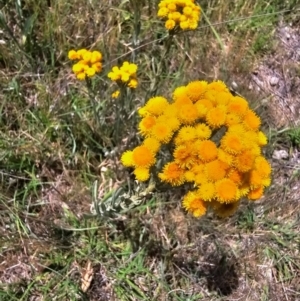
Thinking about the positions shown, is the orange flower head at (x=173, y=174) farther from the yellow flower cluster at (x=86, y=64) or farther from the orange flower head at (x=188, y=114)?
the yellow flower cluster at (x=86, y=64)

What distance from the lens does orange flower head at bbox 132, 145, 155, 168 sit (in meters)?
1.59

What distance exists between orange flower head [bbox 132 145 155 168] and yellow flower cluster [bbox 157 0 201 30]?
18.4 inches

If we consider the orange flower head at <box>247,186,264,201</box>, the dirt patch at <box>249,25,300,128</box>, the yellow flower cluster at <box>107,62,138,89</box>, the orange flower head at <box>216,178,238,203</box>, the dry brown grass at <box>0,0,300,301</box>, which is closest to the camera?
the orange flower head at <box>216,178,238,203</box>

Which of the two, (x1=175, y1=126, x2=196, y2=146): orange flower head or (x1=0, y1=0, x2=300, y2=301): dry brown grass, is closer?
(x1=175, y1=126, x2=196, y2=146): orange flower head

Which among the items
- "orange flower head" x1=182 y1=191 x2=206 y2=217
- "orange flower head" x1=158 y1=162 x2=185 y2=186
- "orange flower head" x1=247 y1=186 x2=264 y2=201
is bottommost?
"orange flower head" x1=182 y1=191 x2=206 y2=217

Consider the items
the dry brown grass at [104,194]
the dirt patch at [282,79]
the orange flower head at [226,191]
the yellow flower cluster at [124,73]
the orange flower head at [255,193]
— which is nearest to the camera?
the orange flower head at [226,191]

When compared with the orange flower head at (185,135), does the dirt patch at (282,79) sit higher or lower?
lower

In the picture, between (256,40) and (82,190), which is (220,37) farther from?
(82,190)

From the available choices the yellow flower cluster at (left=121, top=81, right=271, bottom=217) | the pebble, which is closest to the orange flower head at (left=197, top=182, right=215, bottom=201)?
the yellow flower cluster at (left=121, top=81, right=271, bottom=217)

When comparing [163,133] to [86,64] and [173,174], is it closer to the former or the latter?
[173,174]

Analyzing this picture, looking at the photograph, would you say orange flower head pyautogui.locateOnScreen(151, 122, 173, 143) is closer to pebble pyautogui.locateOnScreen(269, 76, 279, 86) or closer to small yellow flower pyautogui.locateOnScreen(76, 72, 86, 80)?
small yellow flower pyautogui.locateOnScreen(76, 72, 86, 80)

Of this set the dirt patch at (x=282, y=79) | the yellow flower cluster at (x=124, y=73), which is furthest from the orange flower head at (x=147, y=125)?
the dirt patch at (x=282, y=79)

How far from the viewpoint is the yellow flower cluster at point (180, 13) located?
5.92ft

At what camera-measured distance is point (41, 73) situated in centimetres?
251
